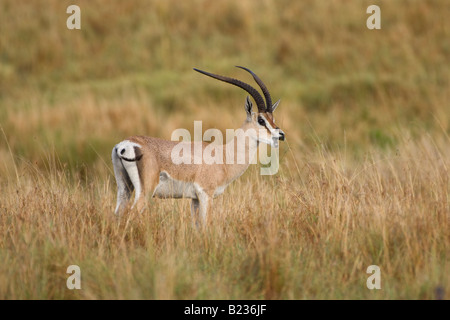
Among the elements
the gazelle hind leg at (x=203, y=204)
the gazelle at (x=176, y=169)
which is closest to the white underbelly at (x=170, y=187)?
the gazelle at (x=176, y=169)

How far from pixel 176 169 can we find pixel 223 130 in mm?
6915

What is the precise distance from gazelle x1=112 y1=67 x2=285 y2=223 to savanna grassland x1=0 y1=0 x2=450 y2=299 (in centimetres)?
23

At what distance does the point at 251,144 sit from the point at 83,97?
29.8 feet

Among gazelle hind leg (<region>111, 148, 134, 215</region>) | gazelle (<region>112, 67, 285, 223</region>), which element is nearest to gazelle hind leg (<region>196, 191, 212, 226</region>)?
gazelle (<region>112, 67, 285, 223</region>)

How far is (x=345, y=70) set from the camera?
61.4ft

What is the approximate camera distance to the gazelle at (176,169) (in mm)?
6750

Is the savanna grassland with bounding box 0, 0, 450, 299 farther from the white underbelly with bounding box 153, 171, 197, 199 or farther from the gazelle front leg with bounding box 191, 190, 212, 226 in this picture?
the white underbelly with bounding box 153, 171, 197, 199

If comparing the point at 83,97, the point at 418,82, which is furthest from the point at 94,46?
the point at 418,82

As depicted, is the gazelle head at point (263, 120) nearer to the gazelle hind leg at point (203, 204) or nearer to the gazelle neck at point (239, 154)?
the gazelle neck at point (239, 154)

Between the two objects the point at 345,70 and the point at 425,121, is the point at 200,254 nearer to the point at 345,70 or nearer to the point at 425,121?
the point at 425,121

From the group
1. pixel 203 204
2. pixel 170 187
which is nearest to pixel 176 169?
pixel 170 187

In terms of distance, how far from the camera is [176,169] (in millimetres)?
Answer: 7125

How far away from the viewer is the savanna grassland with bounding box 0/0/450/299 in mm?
5152

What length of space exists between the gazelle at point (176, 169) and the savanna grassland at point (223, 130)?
23 cm
